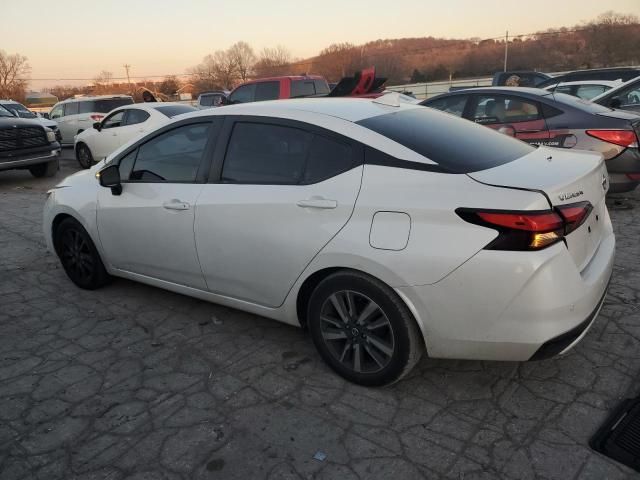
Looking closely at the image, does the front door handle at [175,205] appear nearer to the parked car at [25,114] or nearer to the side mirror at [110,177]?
the side mirror at [110,177]

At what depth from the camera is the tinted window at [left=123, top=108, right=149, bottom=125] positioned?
11031 millimetres

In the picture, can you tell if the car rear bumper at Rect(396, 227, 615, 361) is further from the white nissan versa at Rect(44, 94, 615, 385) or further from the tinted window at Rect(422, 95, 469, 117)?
the tinted window at Rect(422, 95, 469, 117)

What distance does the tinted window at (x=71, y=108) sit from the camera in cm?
1642

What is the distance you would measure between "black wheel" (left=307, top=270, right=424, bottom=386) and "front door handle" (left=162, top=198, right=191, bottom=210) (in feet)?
3.65

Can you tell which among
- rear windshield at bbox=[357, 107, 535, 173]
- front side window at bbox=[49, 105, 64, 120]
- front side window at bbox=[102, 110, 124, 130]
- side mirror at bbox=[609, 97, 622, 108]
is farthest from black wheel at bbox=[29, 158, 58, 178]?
side mirror at bbox=[609, 97, 622, 108]

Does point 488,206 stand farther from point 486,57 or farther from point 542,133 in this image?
Result: point 486,57

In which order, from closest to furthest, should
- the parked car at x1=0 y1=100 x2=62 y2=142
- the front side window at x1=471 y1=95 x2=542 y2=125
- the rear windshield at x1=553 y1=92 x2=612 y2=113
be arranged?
the rear windshield at x1=553 y1=92 x2=612 y2=113 < the front side window at x1=471 y1=95 x2=542 y2=125 < the parked car at x1=0 y1=100 x2=62 y2=142

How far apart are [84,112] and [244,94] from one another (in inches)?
256

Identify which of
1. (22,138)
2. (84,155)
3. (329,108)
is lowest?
(84,155)

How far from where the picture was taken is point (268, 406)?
277cm

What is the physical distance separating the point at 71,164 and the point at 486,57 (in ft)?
202

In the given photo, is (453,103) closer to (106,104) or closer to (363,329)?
(363,329)

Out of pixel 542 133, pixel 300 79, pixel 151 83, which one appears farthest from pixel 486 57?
pixel 542 133

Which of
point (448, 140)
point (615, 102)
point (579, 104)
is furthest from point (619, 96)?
point (448, 140)
